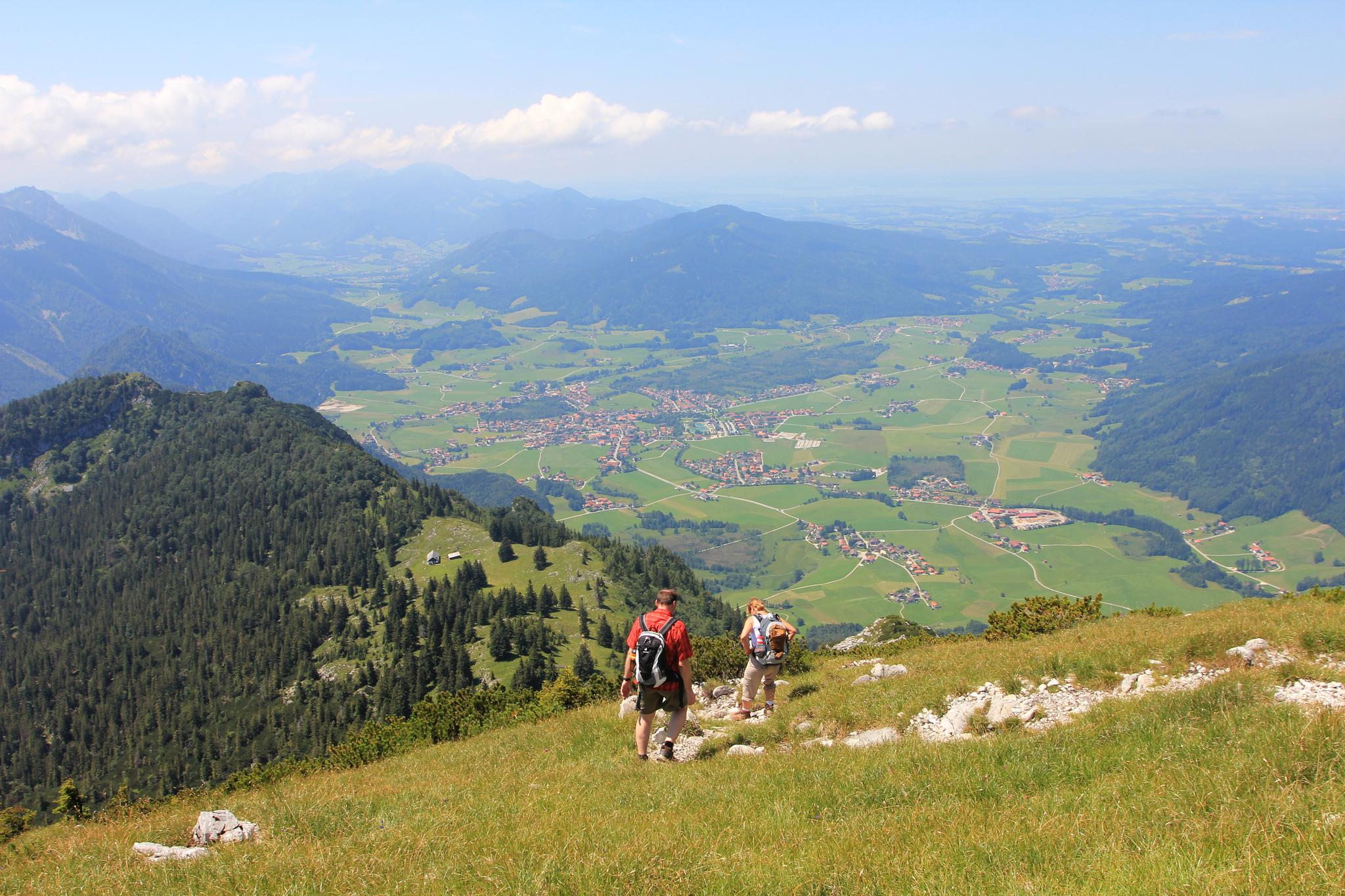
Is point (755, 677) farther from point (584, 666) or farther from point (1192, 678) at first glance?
point (584, 666)

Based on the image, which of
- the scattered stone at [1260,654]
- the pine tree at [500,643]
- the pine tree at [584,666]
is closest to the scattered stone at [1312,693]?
the scattered stone at [1260,654]

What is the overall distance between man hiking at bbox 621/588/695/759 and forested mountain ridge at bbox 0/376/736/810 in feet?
178

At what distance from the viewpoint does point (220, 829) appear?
38.8ft

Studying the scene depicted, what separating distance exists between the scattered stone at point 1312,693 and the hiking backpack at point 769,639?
27.5 feet

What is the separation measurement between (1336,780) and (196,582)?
470 ft

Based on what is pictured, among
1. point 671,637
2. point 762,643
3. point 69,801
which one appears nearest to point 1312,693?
point 762,643

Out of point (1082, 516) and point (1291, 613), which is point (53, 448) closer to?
point (1291, 613)

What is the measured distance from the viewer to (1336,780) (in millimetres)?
7461

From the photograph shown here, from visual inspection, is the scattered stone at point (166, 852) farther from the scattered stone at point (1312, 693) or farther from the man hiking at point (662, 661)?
the scattered stone at point (1312, 693)

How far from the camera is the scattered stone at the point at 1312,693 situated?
11.1m

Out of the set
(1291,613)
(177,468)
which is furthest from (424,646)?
(177,468)

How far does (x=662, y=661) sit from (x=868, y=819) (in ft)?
→ 16.3

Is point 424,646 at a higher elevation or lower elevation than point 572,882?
lower

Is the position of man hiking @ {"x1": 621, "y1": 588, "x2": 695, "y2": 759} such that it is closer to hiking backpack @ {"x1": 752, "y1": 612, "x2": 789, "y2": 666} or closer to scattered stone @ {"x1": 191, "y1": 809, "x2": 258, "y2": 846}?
hiking backpack @ {"x1": 752, "y1": 612, "x2": 789, "y2": 666}
